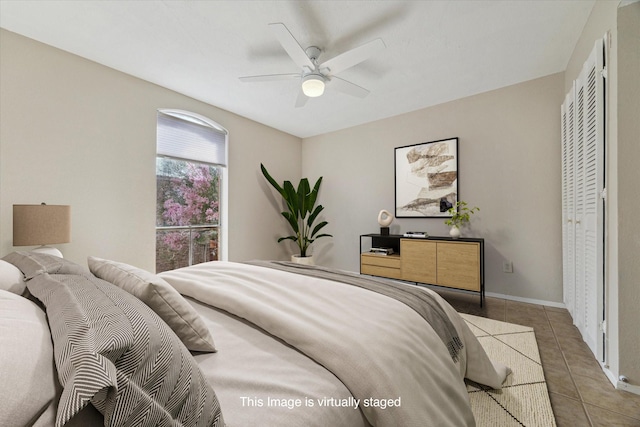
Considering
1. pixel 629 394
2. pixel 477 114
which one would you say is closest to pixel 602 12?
pixel 477 114

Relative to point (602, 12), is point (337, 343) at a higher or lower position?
lower

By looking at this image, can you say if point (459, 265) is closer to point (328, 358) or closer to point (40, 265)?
point (328, 358)

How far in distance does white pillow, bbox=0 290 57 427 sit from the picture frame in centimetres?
361

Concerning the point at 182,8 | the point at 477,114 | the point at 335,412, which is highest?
the point at 182,8

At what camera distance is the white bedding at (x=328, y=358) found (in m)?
0.69

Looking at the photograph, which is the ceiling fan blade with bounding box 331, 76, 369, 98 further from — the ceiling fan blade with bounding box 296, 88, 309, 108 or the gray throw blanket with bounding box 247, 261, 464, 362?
the gray throw blanket with bounding box 247, 261, 464, 362

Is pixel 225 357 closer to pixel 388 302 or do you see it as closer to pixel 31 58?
pixel 388 302

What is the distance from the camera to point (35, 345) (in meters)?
0.49

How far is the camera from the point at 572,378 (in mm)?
1613

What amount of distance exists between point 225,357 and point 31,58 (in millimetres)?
3042

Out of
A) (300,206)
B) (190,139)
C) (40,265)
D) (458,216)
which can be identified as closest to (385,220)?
(458,216)

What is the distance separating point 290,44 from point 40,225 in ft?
7.20

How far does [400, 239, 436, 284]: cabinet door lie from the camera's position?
3.07m

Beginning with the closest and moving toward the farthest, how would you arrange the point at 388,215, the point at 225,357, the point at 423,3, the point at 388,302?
1. the point at 225,357
2. the point at 388,302
3. the point at 423,3
4. the point at 388,215
